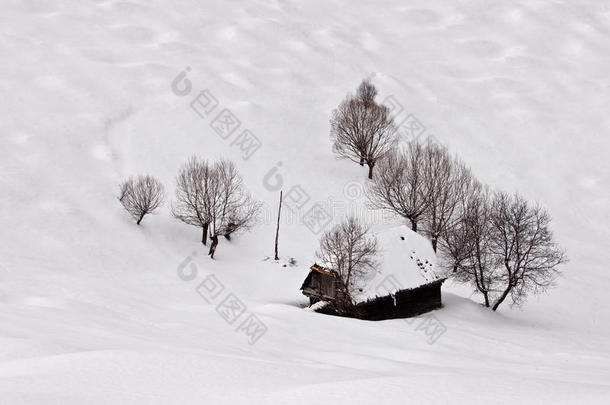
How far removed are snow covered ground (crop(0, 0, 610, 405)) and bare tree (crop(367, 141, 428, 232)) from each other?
14.2ft

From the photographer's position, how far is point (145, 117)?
1677 inches

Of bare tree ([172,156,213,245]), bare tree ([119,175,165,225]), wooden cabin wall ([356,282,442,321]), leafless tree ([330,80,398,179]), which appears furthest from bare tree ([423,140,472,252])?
bare tree ([119,175,165,225])

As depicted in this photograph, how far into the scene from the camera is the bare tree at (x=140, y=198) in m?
30.7

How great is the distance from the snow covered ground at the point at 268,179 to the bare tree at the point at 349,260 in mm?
2634

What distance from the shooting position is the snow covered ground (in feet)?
28.3

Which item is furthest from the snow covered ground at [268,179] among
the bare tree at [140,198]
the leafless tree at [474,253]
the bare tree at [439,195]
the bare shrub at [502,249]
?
the bare tree at [439,195]

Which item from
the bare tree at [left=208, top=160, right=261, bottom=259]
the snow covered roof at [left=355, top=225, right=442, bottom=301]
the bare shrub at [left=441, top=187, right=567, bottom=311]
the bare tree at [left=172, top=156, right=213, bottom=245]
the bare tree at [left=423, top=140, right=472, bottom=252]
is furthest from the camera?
the bare tree at [left=423, top=140, right=472, bottom=252]

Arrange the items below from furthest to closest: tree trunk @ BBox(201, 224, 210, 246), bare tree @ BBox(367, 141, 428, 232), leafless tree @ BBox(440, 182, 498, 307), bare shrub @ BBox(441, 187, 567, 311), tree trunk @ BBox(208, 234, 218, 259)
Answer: bare tree @ BBox(367, 141, 428, 232)
tree trunk @ BBox(201, 224, 210, 246)
tree trunk @ BBox(208, 234, 218, 259)
leafless tree @ BBox(440, 182, 498, 307)
bare shrub @ BBox(441, 187, 567, 311)

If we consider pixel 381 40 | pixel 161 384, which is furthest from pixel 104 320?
pixel 381 40

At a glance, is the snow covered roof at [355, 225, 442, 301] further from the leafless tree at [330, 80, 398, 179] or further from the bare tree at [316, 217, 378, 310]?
the leafless tree at [330, 80, 398, 179]

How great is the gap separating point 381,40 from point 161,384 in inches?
2491

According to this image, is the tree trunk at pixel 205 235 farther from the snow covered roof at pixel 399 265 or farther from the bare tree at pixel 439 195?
the bare tree at pixel 439 195

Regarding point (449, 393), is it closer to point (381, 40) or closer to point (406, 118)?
point (406, 118)

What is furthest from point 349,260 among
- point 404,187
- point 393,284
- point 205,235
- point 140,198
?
point 140,198
